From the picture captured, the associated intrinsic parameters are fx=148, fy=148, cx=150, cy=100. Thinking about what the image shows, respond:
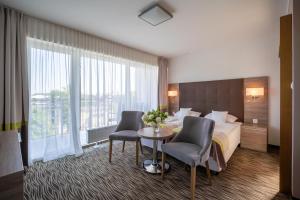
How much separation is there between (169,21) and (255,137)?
314 centimetres

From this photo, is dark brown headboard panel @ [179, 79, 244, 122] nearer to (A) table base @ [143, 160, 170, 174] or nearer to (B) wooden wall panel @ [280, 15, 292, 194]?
(B) wooden wall panel @ [280, 15, 292, 194]

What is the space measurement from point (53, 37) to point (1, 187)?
2.89 m

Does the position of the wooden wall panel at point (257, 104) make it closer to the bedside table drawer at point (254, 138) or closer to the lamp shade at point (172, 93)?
the bedside table drawer at point (254, 138)

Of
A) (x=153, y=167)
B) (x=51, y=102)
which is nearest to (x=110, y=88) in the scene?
(x=51, y=102)

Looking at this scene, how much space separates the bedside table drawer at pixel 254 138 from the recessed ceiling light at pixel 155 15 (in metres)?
3.01

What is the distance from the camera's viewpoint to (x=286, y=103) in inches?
73.9

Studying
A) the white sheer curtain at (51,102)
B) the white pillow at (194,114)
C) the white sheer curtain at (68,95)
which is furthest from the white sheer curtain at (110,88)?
the white pillow at (194,114)

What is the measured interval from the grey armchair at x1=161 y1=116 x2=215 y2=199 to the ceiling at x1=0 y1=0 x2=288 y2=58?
1.83m

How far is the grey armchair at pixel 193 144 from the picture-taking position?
1917 mm

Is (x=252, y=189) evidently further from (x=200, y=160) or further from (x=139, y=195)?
(x=139, y=195)

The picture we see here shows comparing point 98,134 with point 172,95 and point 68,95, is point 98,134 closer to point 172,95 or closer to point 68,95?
point 68,95

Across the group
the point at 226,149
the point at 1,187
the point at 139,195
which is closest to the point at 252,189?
the point at 226,149

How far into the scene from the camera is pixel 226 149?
2.58 m

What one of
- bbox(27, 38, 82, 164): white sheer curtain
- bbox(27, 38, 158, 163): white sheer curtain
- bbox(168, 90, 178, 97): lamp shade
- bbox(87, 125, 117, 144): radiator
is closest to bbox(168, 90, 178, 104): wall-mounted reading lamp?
bbox(168, 90, 178, 97): lamp shade
